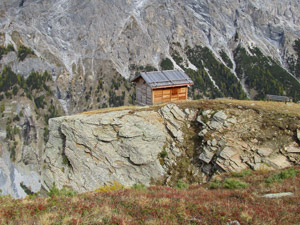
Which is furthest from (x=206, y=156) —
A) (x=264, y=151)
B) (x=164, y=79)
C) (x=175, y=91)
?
(x=164, y=79)

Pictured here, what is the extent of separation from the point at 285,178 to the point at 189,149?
11.7 m

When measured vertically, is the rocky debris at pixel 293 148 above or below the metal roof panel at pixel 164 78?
below

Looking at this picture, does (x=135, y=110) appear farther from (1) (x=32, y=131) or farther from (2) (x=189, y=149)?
(1) (x=32, y=131)

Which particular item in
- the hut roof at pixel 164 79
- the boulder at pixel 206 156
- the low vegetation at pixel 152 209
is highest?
the hut roof at pixel 164 79

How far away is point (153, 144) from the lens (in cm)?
2714

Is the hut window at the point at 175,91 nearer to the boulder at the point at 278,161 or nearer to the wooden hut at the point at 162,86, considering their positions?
the wooden hut at the point at 162,86

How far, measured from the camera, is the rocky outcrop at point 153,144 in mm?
24156

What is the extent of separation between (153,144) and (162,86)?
381 inches

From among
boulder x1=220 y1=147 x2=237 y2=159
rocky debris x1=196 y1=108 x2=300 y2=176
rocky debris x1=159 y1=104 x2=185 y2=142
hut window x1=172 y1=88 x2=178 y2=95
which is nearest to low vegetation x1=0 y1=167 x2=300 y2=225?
rocky debris x1=196 y1=108 x2=300 y2=176

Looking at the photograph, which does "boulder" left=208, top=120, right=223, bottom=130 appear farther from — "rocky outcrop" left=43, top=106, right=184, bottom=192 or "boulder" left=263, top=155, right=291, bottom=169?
"boulder" left=263, top=155, right=291, bottom=169

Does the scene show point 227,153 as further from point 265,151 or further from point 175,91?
point 175,91

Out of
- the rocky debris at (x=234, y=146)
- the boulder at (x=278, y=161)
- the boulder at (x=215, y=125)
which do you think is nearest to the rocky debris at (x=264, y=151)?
the rocky debris at (x=234, y=146)

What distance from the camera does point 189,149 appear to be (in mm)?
26547

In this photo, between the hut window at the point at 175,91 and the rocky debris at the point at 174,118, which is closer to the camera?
the rocky debris at the point at 174,118
